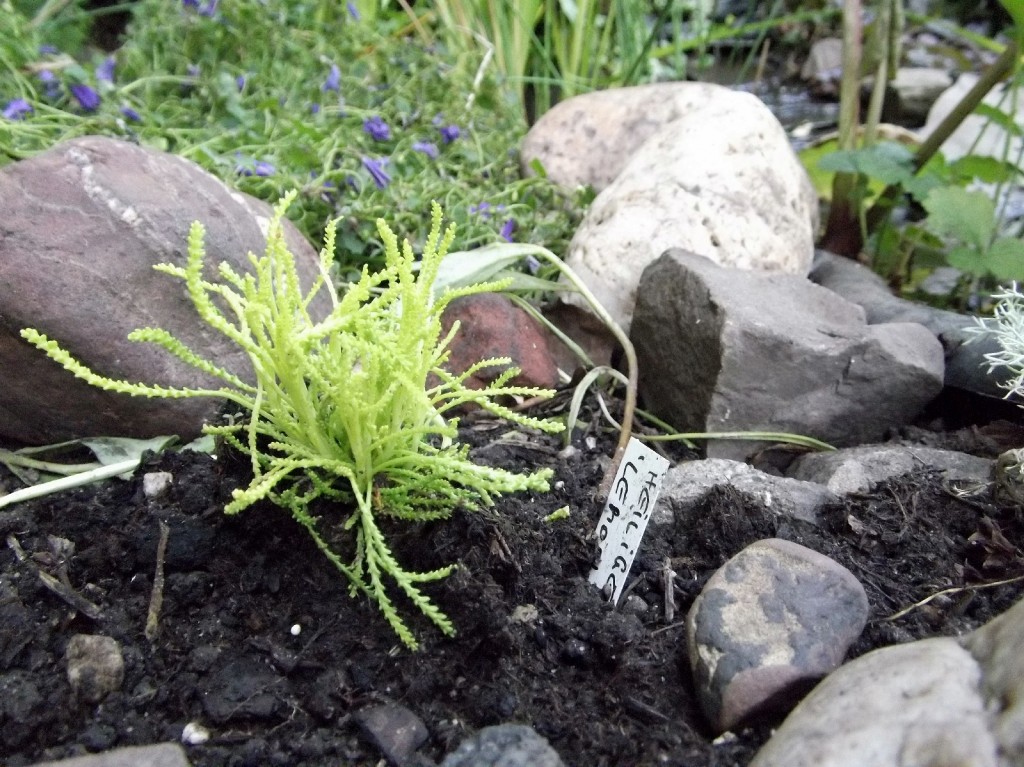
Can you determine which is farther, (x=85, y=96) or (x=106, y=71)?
(x=106, y=71)

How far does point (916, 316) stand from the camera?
90.5 inches

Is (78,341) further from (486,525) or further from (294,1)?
(294,1)

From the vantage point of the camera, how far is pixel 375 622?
4.05 ft

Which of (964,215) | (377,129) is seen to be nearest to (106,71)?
(377,129)

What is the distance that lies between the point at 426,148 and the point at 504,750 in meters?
2.00

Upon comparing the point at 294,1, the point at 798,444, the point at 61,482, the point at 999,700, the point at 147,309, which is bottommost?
the point at 798,444

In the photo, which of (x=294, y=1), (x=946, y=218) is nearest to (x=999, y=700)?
(x=946, y=218)

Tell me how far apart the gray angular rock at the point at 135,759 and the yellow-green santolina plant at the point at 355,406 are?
286 millimetres

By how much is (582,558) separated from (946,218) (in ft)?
5.31

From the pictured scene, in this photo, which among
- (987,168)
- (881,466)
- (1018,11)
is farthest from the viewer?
(987,168)

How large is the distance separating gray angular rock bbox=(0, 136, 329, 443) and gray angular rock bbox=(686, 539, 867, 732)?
3.40 ft

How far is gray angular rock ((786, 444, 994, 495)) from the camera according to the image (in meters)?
1.70

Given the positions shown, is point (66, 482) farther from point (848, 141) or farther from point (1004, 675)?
point (848, 141)

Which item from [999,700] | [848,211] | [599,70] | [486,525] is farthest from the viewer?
[599,70]
